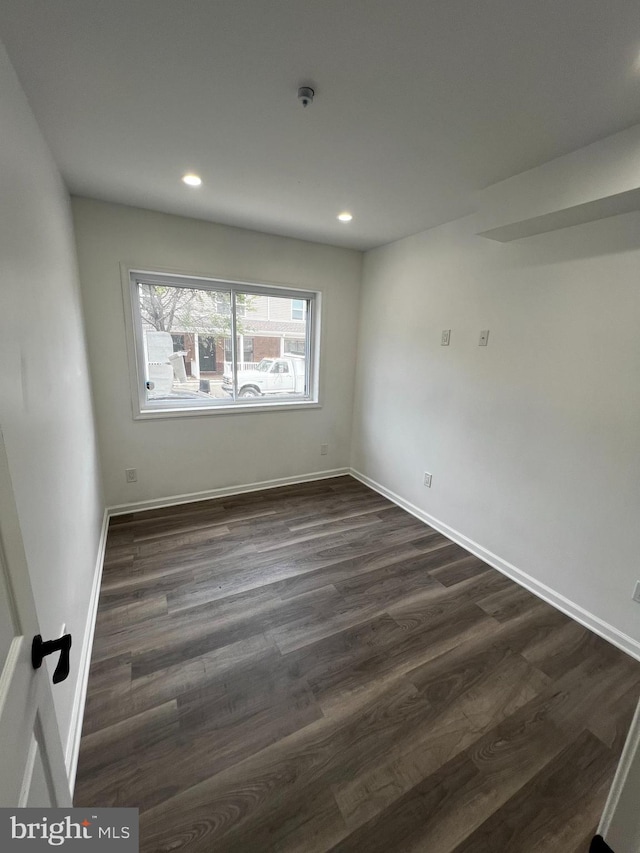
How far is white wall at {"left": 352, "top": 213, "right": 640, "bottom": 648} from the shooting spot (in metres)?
1.85

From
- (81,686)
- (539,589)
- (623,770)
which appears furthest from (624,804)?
(81,686)

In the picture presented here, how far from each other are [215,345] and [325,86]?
221cm

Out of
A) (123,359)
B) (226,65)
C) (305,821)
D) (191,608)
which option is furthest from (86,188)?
(305,821)

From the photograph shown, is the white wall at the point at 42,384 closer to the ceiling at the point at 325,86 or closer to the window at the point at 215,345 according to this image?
the ceiling at the point at 325,86

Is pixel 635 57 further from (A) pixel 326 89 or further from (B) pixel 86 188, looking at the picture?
(B) pixel 86 188

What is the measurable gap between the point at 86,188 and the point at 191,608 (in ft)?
9.13

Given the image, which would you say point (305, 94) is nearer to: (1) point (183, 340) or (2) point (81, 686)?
(1) point (183, 340)

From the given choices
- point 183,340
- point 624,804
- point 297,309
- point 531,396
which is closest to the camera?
point 624,804

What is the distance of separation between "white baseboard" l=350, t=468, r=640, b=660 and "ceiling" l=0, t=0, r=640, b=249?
2.45m

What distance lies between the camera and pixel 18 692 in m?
0.58

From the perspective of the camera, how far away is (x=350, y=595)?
7.09 feet

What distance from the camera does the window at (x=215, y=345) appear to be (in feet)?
9.71
